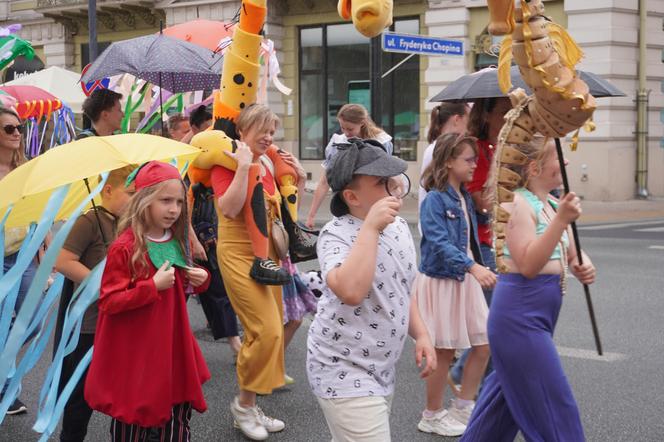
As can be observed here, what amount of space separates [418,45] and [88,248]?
30.0ft

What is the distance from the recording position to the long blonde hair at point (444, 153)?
5098 mm

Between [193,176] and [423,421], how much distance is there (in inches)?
74.3

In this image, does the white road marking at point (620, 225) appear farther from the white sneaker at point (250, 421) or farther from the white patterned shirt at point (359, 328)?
the white patterned shirt at point (359, 328)

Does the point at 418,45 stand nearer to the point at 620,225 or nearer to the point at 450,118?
the point at 620,225

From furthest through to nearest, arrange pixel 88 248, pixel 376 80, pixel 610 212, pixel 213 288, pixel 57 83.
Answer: pixel 610 212
pixel 57 83
pixel 376 80
pixel 213 288
pixel 88 248

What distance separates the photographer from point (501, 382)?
3811mm

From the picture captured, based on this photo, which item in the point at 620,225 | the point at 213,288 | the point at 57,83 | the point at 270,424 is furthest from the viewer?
the point at 620,225

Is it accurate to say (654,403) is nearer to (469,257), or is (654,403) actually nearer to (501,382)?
(469,257)

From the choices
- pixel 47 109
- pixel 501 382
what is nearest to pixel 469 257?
pixel 501 382

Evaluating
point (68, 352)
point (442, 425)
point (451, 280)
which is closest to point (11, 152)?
point (68, 352)

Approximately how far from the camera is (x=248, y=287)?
5.07 m

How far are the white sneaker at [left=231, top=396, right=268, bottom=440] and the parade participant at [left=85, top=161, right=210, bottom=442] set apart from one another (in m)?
1.07

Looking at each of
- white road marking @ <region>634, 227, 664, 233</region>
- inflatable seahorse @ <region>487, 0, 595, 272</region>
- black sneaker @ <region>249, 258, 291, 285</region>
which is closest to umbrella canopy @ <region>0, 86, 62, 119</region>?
black sneaker @ <region>249, 258, 291, 285</region>

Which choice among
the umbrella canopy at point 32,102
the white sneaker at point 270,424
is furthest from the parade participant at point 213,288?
the umbrella canopy at point 32,102
